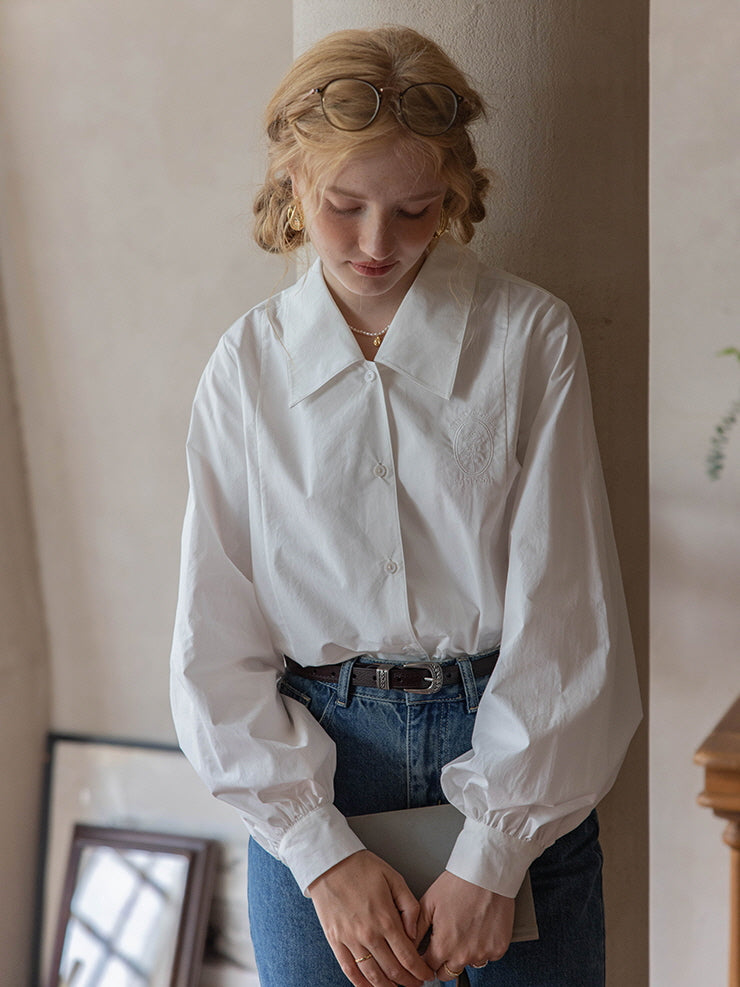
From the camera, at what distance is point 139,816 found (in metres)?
2.52

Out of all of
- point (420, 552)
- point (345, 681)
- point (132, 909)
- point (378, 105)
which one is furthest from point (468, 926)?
point (132, 909)

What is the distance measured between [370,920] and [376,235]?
29.0 inches

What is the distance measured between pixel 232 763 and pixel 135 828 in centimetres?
151

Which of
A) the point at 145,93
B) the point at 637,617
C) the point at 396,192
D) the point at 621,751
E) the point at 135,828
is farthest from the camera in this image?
the point at 135,828

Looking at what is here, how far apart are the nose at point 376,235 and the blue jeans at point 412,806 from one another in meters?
0.47

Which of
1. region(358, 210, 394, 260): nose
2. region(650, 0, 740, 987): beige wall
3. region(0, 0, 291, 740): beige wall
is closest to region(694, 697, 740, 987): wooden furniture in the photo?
region(358, 210, 394, 260): nose

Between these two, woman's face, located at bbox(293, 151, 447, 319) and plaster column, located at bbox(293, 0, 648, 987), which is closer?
woman's face, located at bbox(293, 151, 447, 319)

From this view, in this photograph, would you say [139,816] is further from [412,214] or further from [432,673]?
[412,214]

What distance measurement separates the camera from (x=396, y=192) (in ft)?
3.55

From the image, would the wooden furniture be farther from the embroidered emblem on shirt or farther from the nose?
the nose

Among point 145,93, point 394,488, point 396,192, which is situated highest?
point 145,93

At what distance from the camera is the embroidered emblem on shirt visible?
1.14 metres

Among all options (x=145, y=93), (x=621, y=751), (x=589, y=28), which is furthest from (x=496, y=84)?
(x=145, y=93)

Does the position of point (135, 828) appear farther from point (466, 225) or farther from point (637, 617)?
point (466, 225)
